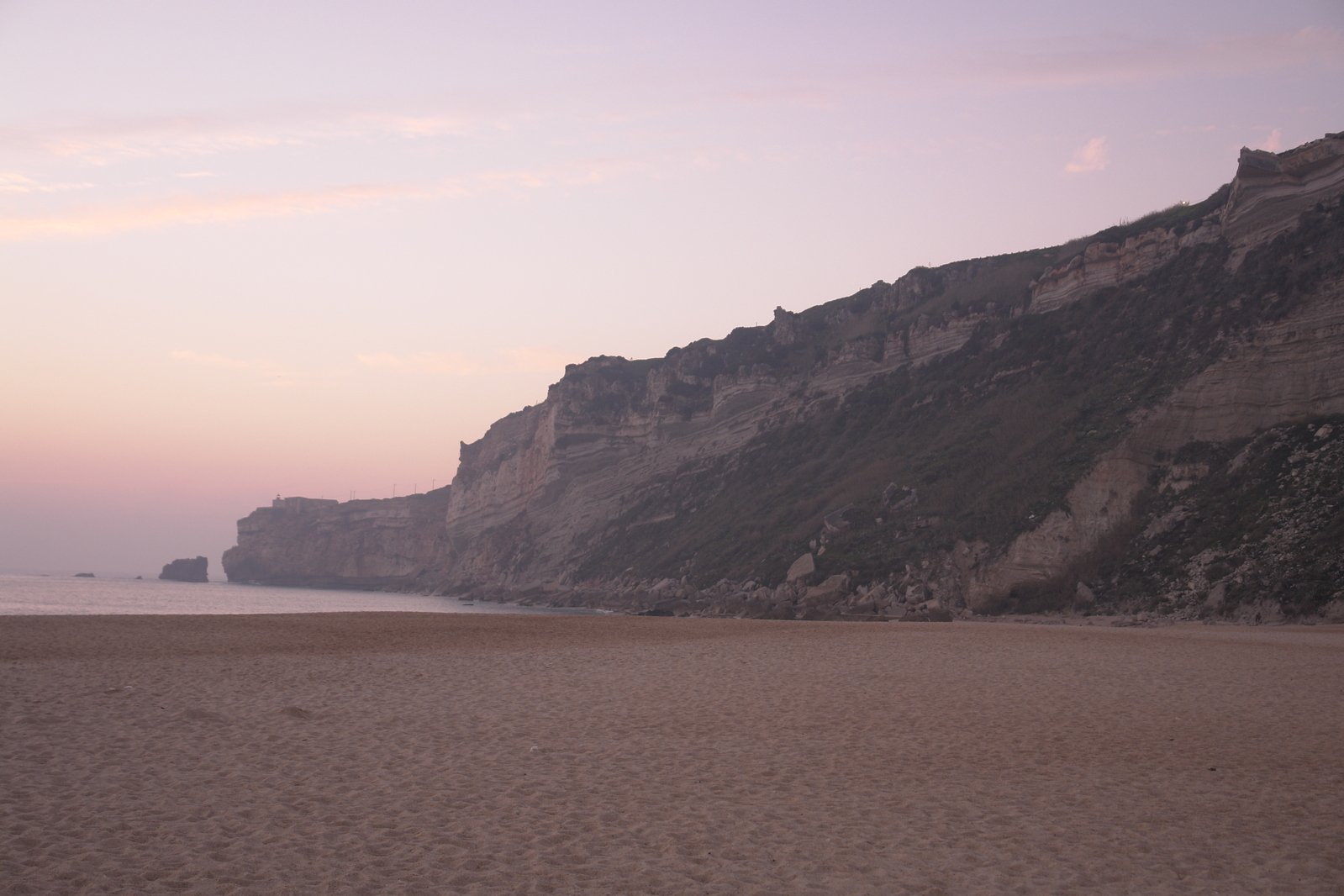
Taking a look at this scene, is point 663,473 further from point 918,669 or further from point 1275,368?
point 918,669

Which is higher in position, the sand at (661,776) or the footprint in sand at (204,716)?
the footprint in sand at (204,716)

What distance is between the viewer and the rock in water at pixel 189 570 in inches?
7175

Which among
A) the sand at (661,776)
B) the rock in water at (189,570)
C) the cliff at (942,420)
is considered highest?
the cliff at (942,420)

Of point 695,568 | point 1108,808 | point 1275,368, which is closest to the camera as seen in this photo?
point 1108,808

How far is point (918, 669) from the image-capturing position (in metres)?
→ 17.9

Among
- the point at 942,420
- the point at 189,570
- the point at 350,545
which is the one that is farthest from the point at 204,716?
the point at 189,570

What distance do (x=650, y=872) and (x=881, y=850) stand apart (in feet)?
6.20

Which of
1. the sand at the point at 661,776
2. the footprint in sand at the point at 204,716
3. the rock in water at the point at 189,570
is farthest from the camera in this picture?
the rock in water at the point at 189,570

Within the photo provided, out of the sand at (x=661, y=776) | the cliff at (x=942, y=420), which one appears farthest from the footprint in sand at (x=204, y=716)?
the cliff at (x=942, y=420)

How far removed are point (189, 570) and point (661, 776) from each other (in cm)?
19902

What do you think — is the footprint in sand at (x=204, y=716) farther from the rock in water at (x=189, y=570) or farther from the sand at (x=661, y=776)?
the rock in water at (x=189, y=570)

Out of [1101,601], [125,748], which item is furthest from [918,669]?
[1101,601]

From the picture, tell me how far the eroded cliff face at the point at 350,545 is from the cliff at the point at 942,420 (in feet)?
87.4

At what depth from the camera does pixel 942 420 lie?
2498 inches
